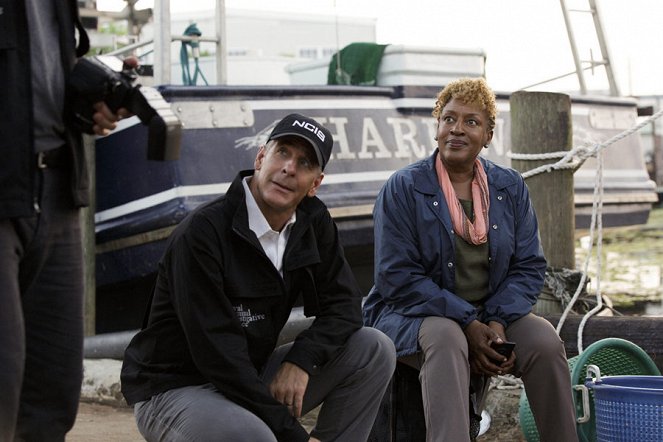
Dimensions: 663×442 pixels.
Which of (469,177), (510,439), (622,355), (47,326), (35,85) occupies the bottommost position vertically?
(510,439)

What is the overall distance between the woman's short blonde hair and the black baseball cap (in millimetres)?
805

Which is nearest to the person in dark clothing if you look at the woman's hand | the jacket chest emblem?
the jacket chest emblem

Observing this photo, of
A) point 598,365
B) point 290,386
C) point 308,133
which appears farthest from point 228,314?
point 598,365

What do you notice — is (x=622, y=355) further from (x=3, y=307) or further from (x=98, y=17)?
(x=98, y=17)

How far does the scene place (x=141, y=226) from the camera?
248 inches

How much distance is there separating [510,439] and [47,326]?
105 inches

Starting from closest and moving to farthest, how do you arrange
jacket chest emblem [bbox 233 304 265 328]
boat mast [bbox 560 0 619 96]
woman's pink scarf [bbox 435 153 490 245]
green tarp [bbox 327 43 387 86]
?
jacket chest emblem [bbox 233 304 265 328], woman's pink scarf [bbox 435 153 490 245], green tarp [bbox 327 43 387 86], boat mast [bbox 560 0 619 96]

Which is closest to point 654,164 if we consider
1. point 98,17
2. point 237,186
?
point 98,17

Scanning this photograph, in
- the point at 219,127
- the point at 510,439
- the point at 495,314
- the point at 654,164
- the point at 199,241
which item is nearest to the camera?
the point at 199,241

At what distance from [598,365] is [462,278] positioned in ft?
2.50

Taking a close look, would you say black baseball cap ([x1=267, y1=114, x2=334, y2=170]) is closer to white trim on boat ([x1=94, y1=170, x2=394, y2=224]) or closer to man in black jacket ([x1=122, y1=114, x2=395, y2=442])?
man in black jacket ([x1=122, y1=114, x2=395, y2=442])

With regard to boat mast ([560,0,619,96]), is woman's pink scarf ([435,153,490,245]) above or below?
below

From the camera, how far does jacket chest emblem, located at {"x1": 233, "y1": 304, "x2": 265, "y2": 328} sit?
2994 mm

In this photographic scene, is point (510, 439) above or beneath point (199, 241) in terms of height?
beneath
